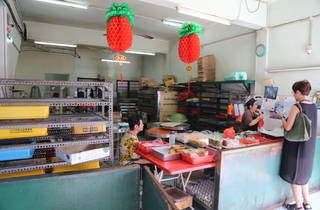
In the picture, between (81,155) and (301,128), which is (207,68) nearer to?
(301,128)

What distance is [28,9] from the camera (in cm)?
536

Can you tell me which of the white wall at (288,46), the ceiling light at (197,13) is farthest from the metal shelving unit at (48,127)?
the white wall at (288,46)

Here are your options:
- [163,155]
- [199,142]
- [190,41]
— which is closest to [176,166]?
[163,155]

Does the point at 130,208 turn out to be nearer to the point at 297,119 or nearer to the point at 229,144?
the point at 229,144

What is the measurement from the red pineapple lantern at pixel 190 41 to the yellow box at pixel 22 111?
7.34 ft

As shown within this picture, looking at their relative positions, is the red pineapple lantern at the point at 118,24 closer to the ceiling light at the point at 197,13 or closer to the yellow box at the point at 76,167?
the ceiling light at the point at 197,13

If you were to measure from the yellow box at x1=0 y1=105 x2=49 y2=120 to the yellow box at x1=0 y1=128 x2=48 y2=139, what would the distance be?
0.10m

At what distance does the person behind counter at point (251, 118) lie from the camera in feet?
13.0

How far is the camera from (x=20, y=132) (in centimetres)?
153

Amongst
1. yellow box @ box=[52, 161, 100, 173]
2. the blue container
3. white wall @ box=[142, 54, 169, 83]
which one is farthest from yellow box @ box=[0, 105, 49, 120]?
white wall @ box=[142, 54, 169, 83]

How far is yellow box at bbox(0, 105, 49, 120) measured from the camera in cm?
146

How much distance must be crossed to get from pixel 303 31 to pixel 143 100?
17.4 ft

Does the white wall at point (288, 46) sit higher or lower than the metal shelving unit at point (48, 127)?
higher

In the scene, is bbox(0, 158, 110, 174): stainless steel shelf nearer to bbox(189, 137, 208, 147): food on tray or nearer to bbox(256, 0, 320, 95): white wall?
bbox(189, 137, 208, 147): food on tray
